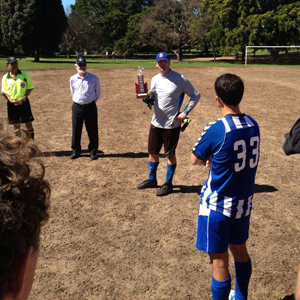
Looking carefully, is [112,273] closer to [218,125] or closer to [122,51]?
[218,125]

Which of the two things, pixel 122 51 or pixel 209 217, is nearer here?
pixel 209 217

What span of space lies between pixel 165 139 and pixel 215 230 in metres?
2.79

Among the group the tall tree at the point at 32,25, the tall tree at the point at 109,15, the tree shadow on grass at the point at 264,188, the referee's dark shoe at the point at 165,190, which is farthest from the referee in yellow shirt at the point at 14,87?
the tall tree at the point at 109,15

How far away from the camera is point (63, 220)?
4832mm

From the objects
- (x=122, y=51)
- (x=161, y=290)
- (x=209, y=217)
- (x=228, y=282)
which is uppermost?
(x=122, y=51)

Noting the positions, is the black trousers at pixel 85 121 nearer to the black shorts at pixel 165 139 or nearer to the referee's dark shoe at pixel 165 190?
the black shorts at pixel 165 139

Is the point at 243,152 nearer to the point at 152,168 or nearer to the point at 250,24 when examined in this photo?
the point at 152,168

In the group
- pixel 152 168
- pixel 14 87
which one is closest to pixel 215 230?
pixel 152 168

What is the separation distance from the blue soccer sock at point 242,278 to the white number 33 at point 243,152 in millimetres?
970

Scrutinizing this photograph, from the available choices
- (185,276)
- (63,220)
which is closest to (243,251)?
(185,276)

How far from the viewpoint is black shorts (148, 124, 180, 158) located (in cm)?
540

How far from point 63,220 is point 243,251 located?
284 cm

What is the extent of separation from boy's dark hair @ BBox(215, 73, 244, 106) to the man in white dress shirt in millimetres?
4636

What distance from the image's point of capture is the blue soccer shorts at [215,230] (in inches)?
111
